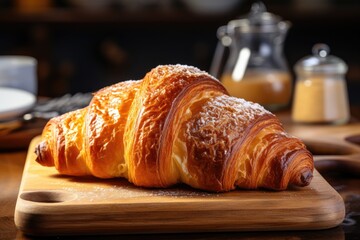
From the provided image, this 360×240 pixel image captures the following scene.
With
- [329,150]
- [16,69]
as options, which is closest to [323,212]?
[329,150]

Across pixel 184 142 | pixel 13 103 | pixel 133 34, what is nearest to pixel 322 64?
pixel 13 103

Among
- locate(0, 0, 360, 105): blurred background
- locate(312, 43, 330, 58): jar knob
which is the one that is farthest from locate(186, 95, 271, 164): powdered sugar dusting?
locate(0, 0, 360, 105): blurred background

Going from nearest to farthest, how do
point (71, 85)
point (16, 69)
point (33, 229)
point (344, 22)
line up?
point (33, 229), point (16, 69), point (344, 22), point (71, 85)

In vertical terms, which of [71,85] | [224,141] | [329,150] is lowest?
[71,85]

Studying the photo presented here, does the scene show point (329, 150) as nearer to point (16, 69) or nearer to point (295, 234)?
point (295, 234)

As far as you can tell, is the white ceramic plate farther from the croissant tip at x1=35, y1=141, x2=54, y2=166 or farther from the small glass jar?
the small glass jar

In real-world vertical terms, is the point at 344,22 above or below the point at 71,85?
above

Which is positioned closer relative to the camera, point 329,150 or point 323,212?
point 323,212
